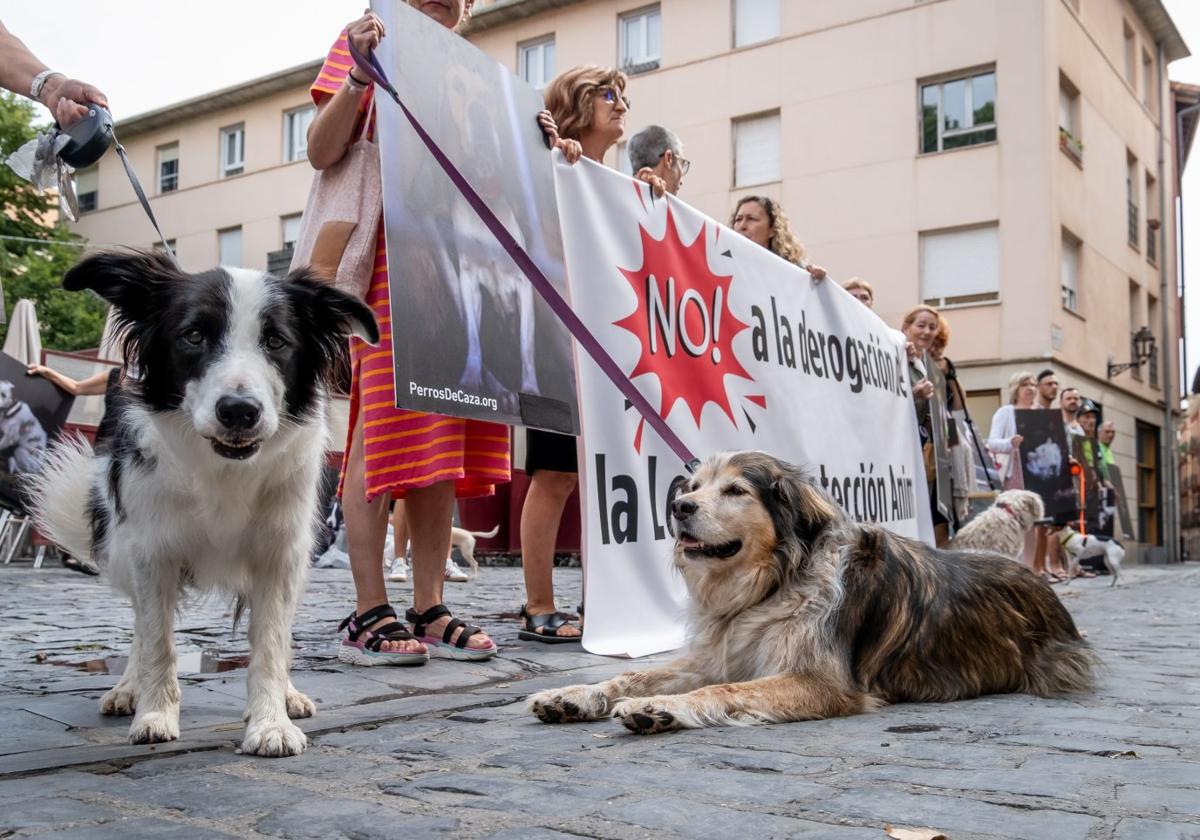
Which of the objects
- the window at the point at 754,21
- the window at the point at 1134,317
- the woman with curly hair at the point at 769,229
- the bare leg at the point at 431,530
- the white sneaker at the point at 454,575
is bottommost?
the white sneaker at the point at 454,575

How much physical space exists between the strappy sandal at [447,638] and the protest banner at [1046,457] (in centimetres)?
881

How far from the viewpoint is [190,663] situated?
4.21 m

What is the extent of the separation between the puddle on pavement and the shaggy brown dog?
1684 millimetres

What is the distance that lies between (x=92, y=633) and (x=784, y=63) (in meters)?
19.4

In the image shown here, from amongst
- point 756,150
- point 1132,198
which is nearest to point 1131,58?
point 1132,198

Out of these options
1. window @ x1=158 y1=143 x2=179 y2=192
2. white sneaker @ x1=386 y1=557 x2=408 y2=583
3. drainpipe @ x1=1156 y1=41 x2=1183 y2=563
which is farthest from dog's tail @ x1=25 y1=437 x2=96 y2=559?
window @ x1=158 y1=143 x2=179 y2=192

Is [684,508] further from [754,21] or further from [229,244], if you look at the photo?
[229,244]

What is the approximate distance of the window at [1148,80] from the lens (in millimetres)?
25922

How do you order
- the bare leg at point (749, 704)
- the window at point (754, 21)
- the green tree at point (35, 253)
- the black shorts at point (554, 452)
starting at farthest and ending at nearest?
the green tree at point (35, 253) → the window at point (754, 21) → the black shorts at point (554, 452) → the bare leg at point (749, 704)

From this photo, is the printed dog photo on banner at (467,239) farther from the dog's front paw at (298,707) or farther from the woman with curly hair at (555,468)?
the dog's front paw at (298,707)

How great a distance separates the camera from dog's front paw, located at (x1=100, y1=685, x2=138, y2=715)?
10.3 feet

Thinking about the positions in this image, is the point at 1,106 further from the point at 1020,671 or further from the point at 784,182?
the point at 1020,671

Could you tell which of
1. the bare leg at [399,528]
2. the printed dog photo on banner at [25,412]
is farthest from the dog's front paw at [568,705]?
the printed dog photo on banner at [25,412]

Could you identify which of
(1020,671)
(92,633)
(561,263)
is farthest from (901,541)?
(92,633)
